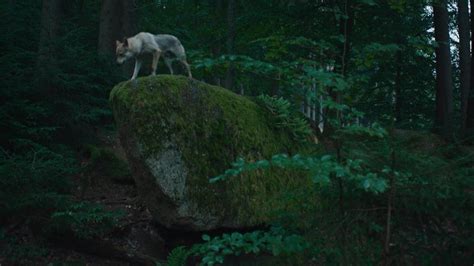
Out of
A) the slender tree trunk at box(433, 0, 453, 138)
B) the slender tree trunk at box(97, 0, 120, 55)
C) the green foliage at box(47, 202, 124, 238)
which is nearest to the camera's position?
the green foliage at box(47, 202, 124, 238)

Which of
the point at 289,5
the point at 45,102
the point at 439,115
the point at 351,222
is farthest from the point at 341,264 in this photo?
the point at 439,115

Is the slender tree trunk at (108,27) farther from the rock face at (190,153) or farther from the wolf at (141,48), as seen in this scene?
the rock face at (190,153)

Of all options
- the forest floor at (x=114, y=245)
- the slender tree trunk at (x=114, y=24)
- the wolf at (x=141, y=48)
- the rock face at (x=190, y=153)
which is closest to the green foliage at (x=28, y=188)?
the forest floor at (x=114, y=245)

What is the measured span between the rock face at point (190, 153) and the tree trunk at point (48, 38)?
11.9ft

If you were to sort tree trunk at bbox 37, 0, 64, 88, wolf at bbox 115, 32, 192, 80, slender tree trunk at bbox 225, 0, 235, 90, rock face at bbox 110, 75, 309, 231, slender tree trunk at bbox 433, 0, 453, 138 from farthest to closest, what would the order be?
slender tree trunk at bbox 225, 0, 235, 90 → slender tree trunk at bbox 433, 0, 453, 138 → tree trunk at bbox 37, 0, 64, 88 → wolf at bbox 115, 32, 192, 80 → rock face at bbox 110, 75, 309, 231

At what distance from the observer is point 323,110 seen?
12.3 feet

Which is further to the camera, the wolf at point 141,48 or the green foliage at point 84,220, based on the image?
the wolf at point 141,48

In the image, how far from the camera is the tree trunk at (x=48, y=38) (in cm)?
1031

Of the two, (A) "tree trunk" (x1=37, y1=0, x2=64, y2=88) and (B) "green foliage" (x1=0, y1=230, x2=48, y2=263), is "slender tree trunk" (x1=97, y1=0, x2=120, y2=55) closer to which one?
(A) "tree trunk" (x1=37, y1=0, x2=64, y2=88)

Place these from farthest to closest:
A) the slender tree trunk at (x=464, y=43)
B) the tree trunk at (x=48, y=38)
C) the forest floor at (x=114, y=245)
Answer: the slender tree trunk at (x=464, y=43) → the tree trunk at (x=48, y=38) → the forest floor at (x=114, y=245)


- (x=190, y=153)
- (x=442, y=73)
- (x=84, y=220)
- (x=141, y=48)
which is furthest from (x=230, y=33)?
(x=84, y=220)

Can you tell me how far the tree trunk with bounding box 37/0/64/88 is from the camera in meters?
10.3

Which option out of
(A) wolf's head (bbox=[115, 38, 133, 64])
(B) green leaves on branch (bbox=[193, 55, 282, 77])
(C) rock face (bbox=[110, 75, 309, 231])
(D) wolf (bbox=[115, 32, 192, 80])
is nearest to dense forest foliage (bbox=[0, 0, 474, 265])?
(B) green leaves on branch (bbox=[193, 55, 282, 77])

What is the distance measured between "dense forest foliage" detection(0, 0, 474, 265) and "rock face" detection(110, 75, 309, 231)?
0.36m
